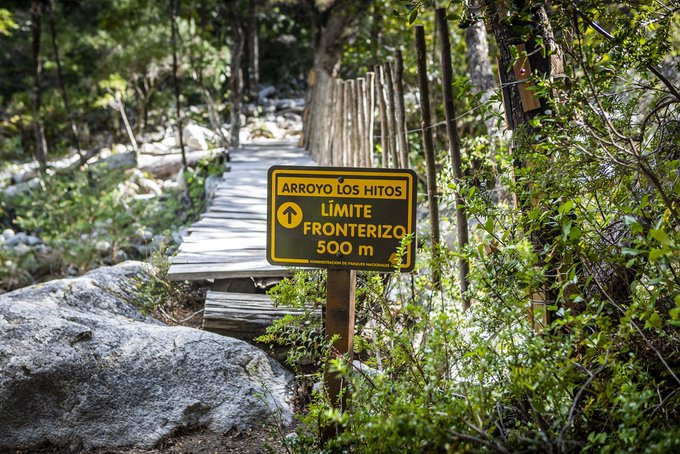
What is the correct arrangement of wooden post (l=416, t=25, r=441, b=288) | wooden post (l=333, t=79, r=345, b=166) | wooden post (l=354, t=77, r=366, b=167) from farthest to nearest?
wooden post (l=333, t=79, r=345, b=166) → wooden post (l=354, t=77, r=366, b=167) → wooden post (l=416, t=25, r=441, b=288)

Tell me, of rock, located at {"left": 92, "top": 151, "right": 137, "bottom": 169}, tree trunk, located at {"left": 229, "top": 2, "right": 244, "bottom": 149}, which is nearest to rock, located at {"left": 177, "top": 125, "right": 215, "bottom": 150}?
rock, located at {"left": 92, "top": 151, "right": 137, "bottom": 169}

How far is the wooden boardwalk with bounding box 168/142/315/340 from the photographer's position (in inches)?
160

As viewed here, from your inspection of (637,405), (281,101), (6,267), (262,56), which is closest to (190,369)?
(637,405)

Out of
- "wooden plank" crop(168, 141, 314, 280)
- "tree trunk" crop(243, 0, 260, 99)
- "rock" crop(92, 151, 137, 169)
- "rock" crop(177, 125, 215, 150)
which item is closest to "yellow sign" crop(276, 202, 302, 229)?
"wooden plank" crop(168, 141, 314, 280)

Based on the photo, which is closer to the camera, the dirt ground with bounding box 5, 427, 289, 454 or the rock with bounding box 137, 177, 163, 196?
the dirt ground with bounding box 5, 427, 289, 454

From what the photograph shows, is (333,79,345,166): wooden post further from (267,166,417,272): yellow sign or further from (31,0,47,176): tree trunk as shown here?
(31,0,47,176): tree trunk

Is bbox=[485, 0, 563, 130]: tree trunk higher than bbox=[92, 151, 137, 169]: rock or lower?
higher

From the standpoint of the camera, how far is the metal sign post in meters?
2.58

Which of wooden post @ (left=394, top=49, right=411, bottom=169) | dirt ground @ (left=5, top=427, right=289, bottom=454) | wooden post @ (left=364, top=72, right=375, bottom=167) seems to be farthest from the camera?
wooden post @ (left=364, top=72, right=375, bottom=167)

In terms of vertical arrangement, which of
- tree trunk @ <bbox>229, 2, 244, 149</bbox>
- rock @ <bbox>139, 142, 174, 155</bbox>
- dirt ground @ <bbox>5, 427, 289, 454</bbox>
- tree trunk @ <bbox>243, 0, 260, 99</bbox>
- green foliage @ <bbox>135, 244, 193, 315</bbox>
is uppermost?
tree trunk @ <bbox>243, 0, 260, 99</bbox>

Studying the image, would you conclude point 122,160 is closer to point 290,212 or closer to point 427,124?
point 427,124

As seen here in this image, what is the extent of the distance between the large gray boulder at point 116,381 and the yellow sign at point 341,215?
3.33 ft

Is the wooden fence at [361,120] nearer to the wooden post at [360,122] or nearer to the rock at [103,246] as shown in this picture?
the wooden post at [360,122]

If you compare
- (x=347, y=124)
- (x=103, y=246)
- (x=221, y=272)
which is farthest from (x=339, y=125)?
(x=221, y=272)
